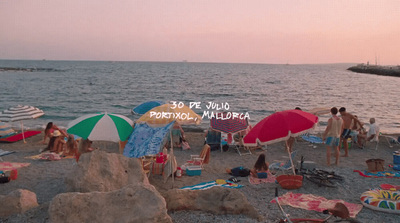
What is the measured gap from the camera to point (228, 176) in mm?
8820

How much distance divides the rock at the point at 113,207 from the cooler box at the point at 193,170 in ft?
13.5

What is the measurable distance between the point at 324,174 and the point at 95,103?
28.7 meters

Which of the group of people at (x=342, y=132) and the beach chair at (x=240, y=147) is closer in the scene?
the group of people at (x=342, y=132)

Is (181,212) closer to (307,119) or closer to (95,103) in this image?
(307,119)

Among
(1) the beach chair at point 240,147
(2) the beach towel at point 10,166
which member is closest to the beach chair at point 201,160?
(1) the beach chair at point 240,147

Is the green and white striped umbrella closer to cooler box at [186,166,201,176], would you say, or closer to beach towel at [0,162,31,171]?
cooler box at [186,166,201,176]

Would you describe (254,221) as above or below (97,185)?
below

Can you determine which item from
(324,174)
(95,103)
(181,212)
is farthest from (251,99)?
(181,212)

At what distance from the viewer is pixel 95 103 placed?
32.5m

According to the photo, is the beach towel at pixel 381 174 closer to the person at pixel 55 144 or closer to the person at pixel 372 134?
the person at pixel 372 134

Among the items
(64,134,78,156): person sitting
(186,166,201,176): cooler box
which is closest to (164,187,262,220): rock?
(186,166,201,176): cooler box

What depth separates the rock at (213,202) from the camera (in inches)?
219

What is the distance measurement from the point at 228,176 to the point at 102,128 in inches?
152

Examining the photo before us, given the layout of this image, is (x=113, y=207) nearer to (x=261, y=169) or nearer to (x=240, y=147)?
(x=261, y=169)
